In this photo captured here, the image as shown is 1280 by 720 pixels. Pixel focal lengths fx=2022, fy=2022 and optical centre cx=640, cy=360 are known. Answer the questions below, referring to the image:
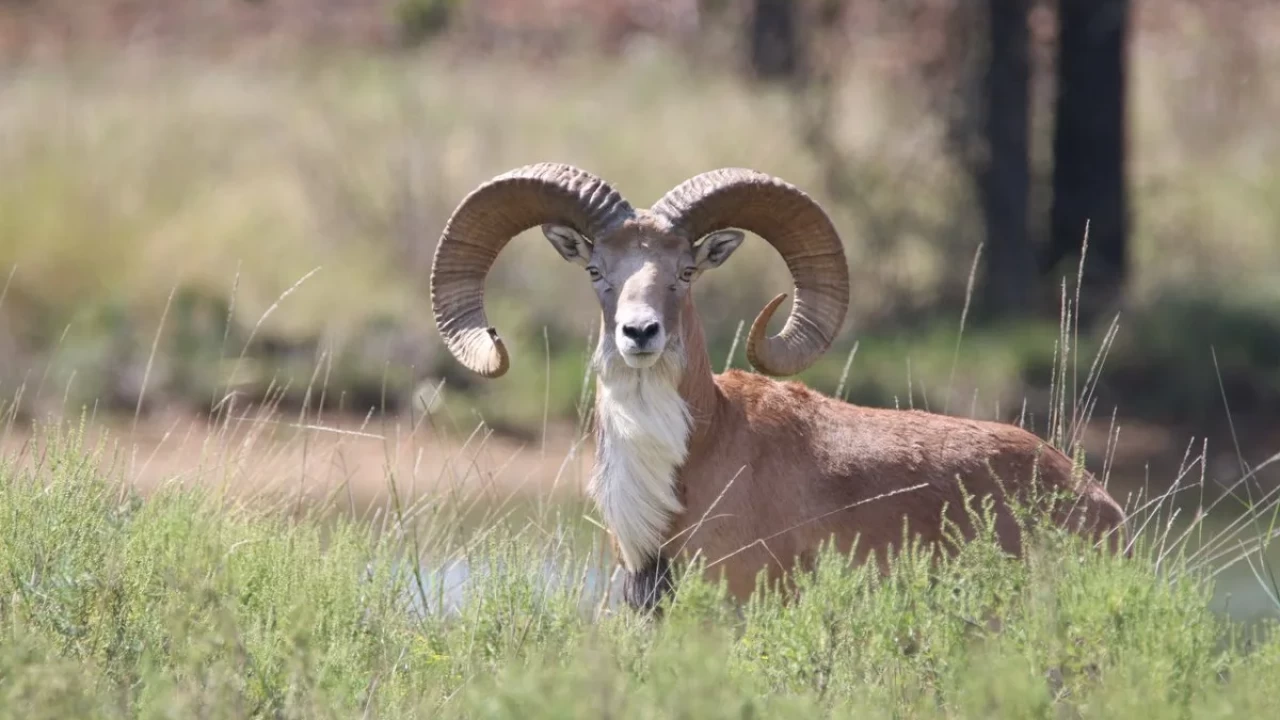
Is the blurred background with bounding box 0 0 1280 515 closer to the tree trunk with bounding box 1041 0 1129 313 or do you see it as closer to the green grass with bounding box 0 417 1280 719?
the tree trunk with bounding box 1041 0 1129 313

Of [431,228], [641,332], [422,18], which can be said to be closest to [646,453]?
[641,332]

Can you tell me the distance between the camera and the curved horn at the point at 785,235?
30.1 ft

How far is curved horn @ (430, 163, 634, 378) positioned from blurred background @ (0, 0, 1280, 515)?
756 centimetres

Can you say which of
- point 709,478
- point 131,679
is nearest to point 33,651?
point 131,679

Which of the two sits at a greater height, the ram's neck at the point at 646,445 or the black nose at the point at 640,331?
the black nose at the point at 640,331

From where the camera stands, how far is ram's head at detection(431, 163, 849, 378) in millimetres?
9008

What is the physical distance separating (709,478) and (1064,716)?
2.29 meters

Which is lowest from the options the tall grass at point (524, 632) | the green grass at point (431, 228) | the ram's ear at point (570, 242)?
the green grass at point (431, 228)

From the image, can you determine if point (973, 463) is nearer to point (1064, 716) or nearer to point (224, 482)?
point (1064, 716)

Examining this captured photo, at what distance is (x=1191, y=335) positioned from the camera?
19922 mm

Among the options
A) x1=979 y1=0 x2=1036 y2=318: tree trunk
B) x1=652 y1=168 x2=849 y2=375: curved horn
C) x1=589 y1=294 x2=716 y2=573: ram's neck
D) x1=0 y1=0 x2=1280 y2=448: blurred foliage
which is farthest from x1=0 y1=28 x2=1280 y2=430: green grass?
x1=589 y1=294 x2=716 y2=573: ram's neck

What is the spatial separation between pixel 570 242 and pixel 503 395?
10.6 metres

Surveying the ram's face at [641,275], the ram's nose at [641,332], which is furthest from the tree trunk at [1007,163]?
the ram's nose at [641,332]

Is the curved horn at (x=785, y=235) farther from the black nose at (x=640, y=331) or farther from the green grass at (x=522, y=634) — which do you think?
the green grass at (x=522, y=634)
